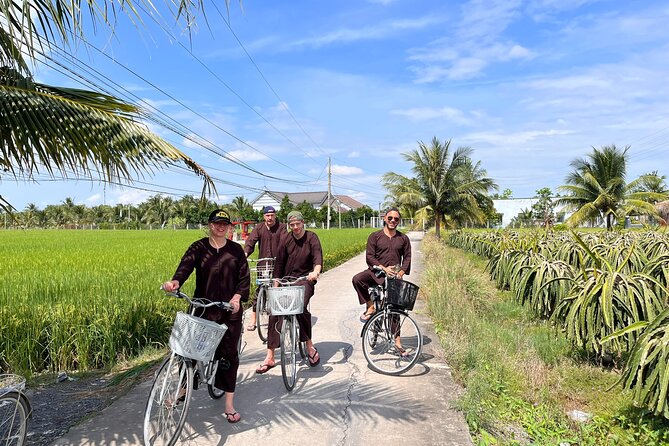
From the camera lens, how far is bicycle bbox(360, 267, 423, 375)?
5.32 metres

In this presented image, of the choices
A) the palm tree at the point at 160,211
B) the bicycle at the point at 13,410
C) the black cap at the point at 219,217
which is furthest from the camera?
the palm tree at the point at 160,211

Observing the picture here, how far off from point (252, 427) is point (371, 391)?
1.28m

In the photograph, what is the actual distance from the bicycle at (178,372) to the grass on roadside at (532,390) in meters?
2.05

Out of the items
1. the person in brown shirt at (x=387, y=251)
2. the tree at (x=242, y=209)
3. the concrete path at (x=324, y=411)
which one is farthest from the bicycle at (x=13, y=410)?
the tree at (x=242, y=209)

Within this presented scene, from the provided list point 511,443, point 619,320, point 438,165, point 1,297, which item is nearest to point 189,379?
point 511,443

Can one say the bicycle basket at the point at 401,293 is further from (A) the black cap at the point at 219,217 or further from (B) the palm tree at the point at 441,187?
(B) the palm tree at the point at 441,187

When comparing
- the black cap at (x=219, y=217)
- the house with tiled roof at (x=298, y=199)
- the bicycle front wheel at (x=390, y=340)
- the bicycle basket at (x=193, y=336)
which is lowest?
the bicycle front wheel at (x=390, y=340)

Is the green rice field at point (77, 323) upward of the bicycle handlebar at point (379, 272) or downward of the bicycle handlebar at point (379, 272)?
downward

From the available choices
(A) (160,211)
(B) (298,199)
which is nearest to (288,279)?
(A) (160,211)

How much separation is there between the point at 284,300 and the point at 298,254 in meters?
1.06

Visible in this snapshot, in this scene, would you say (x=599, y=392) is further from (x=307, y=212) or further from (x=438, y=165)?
(x=307, y=212)

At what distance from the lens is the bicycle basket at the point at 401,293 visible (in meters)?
5.29

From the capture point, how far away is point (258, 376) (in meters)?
5.21

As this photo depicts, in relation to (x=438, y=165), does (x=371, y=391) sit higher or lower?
lower
